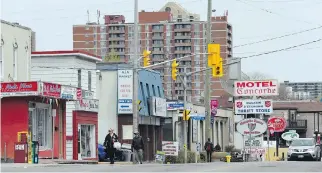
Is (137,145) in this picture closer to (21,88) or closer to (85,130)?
(21,88)

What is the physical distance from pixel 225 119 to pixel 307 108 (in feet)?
93.2

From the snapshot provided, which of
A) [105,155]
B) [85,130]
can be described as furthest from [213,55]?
[105,155]

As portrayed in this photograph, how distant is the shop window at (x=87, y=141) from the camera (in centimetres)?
4603

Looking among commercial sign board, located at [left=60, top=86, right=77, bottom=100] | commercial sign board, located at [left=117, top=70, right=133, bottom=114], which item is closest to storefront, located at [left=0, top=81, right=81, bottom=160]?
commercial sign board, located at [left=60, top=86, right=77, bottom=100]

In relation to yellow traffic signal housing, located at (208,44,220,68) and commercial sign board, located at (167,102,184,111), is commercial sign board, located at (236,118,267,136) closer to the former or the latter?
commercial sign board, located at (167,102,184,111)

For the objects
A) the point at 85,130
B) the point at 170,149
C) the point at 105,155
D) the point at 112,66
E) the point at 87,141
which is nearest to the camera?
the point at 170,149

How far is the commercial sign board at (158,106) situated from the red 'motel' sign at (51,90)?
15.5 meters

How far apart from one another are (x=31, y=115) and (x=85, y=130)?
316 inches

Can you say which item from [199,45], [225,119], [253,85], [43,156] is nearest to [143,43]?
[199,45]

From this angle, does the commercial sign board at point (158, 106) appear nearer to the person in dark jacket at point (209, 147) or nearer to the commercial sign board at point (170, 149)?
the person in dark jacket at point (209, 147)

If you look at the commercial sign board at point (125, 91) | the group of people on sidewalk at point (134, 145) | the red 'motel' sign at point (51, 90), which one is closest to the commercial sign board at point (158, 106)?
the commercial sign board at point (125, 91)

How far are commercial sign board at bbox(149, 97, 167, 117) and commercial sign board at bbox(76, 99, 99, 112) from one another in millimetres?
7971

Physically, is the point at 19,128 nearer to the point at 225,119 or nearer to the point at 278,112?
the point at 225,119

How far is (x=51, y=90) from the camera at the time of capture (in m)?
38.7
